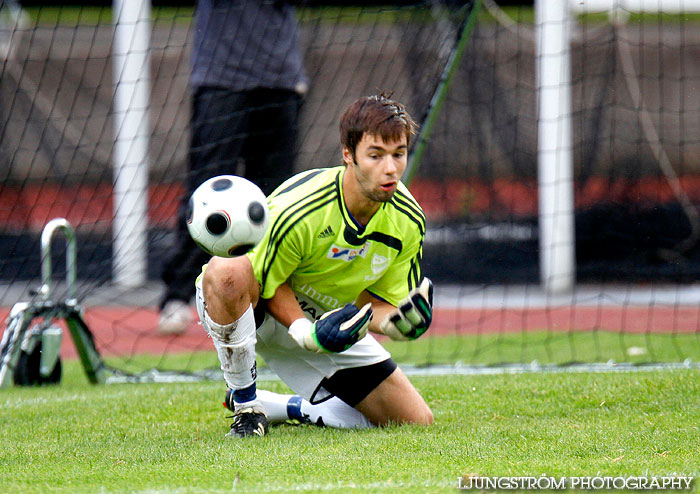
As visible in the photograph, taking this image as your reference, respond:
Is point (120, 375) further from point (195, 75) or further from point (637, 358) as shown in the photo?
point (637, 358)

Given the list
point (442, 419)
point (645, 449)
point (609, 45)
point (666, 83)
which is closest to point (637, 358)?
point (442, 419)

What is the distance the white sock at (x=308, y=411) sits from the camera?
4332 millimetres

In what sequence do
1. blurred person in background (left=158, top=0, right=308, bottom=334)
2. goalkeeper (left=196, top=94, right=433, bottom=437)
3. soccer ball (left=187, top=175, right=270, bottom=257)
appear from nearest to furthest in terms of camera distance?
soccer ball (left=187, top=175, right=270, bottom=257)
goalkeeper (left=196, top=94, right=433, bottom=437)
blurred person in background (left=158, top=0, right=308, bottom=334)

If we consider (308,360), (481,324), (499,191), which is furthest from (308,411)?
(499,191)

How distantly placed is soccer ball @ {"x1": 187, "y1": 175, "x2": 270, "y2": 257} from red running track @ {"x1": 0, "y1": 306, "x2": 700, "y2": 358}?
349 centimetres

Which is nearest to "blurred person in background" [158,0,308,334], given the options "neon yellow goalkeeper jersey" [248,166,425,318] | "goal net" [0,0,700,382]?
"goal net" [0,0,700,382]

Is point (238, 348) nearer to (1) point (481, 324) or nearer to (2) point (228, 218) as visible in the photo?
(2) point (228, 218)

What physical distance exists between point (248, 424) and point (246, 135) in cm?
265

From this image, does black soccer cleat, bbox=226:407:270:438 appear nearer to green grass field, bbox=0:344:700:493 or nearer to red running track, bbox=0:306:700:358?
green grass field, bbox=0:344:700:493

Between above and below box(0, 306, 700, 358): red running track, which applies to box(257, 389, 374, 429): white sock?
above

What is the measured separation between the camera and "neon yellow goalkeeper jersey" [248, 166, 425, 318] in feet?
12.7

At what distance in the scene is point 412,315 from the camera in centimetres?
360

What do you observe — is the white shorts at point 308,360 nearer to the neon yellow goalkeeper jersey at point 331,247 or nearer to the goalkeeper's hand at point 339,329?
the neon yellow goalkeeper jersey at point 331,247

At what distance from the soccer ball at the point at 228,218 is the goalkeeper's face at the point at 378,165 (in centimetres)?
45
